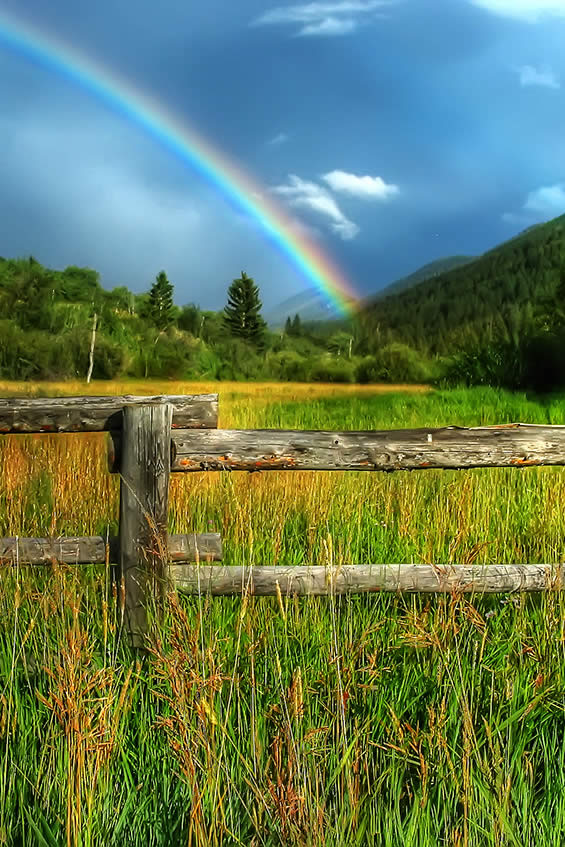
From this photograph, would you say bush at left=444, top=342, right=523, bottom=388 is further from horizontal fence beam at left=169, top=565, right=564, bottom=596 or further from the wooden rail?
horizontal fence beam at left=169, top=565, right=564, bottom=596

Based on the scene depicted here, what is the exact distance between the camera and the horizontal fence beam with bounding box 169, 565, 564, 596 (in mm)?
3154

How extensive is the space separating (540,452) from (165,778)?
7.91ft

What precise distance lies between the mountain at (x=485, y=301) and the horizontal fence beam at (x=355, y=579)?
18415 millimetres

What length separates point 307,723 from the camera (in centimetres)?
223

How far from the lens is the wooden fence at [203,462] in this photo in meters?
3.20

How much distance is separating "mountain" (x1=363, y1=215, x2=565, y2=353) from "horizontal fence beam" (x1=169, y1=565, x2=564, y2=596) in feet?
60.4

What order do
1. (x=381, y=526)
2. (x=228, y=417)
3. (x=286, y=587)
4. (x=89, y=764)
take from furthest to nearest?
1. (x=228, y=417)
2. (x=381, y=526)
3. (x=286, y=587)
4. (x=89, y=764)

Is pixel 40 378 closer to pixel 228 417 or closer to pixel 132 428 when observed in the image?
pixel 228 417

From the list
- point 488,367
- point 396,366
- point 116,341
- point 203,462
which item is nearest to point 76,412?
point 203,462

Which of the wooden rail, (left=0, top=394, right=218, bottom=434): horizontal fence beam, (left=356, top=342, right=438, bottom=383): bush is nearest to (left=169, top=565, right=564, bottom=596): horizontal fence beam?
the wooden rail

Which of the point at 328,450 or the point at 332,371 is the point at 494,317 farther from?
the point at 328,450

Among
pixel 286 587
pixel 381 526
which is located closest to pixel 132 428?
pixel 286 587

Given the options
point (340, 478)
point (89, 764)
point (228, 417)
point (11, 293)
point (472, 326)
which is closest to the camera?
point (89, 764)

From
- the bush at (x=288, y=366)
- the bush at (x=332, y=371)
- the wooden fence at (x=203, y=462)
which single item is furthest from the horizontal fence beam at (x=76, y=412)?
the bush at (x=288, y=366)
